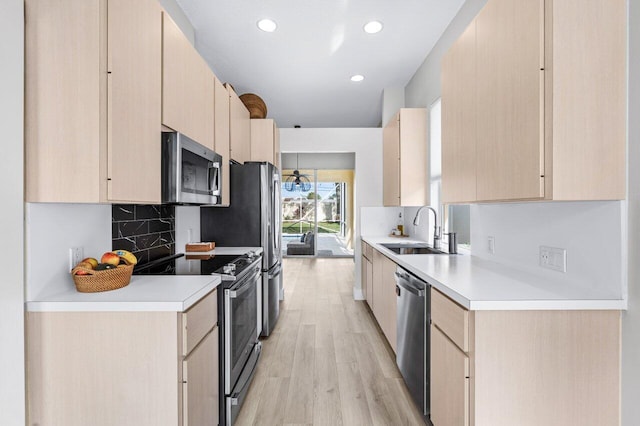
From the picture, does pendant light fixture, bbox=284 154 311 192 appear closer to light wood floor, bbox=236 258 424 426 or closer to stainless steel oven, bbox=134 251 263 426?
light wood floor, bbox=236 258 424 426

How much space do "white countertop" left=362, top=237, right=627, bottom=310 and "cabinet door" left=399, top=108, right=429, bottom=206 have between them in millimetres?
1702

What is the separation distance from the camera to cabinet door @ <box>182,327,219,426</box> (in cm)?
140

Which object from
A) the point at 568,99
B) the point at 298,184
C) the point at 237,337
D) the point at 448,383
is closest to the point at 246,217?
the point at 237,337

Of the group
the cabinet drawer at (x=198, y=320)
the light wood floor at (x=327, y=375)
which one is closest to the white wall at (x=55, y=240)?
the cabinet drawer at (x=198, y=320)

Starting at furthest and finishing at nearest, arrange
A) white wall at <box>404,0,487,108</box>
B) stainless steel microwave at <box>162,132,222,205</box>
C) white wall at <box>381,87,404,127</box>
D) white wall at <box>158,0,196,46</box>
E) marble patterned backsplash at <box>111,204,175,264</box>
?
1. white wall at <box>381,87,404,127</box>
2. white wall at <box>404,0,487,108</box>
3. white wall at <box>158,0,196,46</box>
4. marble patterned backsplash at <box>111,204,175,264</box>
5. stainless steel microwave at <box>162,132,222,205</box>

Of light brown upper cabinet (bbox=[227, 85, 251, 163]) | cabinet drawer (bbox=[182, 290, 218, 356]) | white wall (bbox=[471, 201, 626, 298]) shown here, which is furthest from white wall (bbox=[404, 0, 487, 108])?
cabinet drawer (bbox=[182, 290, 218, 356])

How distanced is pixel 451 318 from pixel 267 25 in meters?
2.82

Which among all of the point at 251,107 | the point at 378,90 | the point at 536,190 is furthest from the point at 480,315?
the point at 378,90

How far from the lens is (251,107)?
4.22 metres

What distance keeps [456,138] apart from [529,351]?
125 centimetres

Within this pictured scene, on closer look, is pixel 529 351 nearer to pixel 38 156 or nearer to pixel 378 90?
pixel 38 156

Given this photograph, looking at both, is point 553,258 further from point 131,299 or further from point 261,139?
point 261,139

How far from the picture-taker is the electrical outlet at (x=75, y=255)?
5.20ft

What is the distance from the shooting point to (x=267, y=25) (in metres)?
3.04
